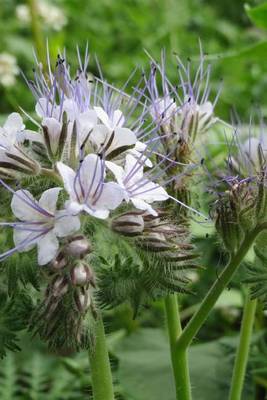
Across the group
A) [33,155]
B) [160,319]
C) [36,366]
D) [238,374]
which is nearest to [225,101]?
[160,319]

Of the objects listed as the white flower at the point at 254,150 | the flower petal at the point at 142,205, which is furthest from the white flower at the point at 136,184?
the white flower at the point at 254,150

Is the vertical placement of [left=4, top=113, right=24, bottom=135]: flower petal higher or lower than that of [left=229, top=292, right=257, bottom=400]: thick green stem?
higher

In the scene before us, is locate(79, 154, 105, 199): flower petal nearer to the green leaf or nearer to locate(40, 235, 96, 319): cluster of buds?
locate(40, 235, 96, 319): cluster of buds

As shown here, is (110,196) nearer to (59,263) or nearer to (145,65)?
(59,263)

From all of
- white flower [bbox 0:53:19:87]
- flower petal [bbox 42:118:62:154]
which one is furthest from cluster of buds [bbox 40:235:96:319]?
white flower [bbox 0:53:19:87]

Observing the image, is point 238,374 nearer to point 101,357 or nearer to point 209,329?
point 101,357

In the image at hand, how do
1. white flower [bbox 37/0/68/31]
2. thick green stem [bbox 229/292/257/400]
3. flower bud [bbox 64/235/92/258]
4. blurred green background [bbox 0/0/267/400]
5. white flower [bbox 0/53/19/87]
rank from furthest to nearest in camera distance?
white flower [bbox 37/0/68/31], white flower [bbox 0/53/19/87], blurred green background [bbox 0/0/267/400], thick green stem [bbox 229/292/257/400], flower bud [bbox 64/235/92/258]
